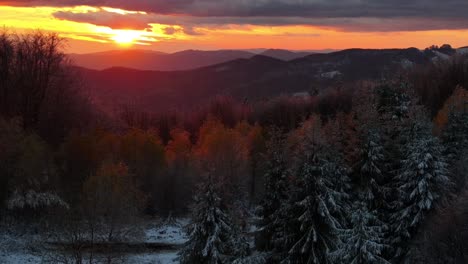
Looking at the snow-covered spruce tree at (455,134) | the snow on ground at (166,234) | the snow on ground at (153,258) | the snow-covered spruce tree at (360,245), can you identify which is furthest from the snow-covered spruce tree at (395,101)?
the snow on ground at (166,234)

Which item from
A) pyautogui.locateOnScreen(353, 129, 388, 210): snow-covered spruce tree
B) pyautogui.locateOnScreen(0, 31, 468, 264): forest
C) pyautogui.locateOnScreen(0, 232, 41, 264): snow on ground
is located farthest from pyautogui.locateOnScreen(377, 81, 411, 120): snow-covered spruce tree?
pyautogui.locateOnScreen(0, 232, 41, 264): snow on ground

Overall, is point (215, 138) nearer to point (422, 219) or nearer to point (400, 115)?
point (400, 115)

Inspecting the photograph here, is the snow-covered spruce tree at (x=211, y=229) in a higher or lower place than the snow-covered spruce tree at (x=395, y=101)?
lower

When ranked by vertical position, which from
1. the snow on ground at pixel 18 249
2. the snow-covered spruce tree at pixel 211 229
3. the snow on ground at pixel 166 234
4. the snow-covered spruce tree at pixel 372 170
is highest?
the snow-covered spruce tree at pixel 372 170

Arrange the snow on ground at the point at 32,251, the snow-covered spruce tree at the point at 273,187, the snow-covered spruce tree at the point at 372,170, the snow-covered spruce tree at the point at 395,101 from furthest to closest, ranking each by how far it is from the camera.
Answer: the snow-covered spruce tree at the point at 395,101 → the snow on ground at the point at 32,251 → the snow-covered spruce tree at the point at 372,170 → the snow-covered spruce tree at the point at 273,187

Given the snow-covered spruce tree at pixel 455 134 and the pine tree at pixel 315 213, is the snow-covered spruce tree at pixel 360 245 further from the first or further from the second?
the snow-covered spruce tree at pixel 455 134

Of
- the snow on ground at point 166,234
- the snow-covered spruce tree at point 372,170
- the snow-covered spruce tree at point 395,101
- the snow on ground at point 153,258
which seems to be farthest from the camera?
the snow on ground at point 166,234

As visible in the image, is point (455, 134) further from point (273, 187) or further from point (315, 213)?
point (273, 187)
